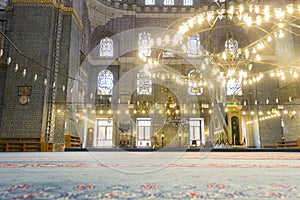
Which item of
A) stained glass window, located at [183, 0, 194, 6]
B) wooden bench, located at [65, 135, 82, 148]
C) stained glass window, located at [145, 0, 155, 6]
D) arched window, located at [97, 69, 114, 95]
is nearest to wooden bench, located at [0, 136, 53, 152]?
wooden bench, located at [65, 135, 82, 148]

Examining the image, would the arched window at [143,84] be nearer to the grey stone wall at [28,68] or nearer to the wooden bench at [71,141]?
the wooden bench at [71,141]

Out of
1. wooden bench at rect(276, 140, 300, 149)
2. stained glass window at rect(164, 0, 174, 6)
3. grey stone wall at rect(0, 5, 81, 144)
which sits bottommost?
wooden bench at rect(276, 140, 300, 149)

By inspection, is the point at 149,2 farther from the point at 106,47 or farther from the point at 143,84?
the point at 143,84

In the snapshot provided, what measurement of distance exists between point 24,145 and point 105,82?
8419mm

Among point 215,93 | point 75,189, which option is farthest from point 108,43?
point 75,189

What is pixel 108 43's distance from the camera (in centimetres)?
1709

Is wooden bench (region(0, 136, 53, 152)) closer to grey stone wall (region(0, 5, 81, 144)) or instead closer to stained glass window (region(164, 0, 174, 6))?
grey stone wall (region(0, 5, 81, 144))

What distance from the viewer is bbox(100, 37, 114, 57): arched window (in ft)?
55.8

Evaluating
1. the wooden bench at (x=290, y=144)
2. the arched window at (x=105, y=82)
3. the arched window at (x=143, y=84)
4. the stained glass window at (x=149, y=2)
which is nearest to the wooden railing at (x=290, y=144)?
the wooden bench at (x=290, y=144)

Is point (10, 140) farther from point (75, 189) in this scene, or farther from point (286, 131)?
point (286, 131)

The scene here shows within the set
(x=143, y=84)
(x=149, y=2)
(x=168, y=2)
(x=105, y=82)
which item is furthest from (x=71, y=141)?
(x=168, y=2)

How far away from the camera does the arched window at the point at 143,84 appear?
16328 mm

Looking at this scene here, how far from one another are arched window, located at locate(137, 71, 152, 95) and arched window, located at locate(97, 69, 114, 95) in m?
1.92

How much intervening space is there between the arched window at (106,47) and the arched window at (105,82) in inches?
46.3
